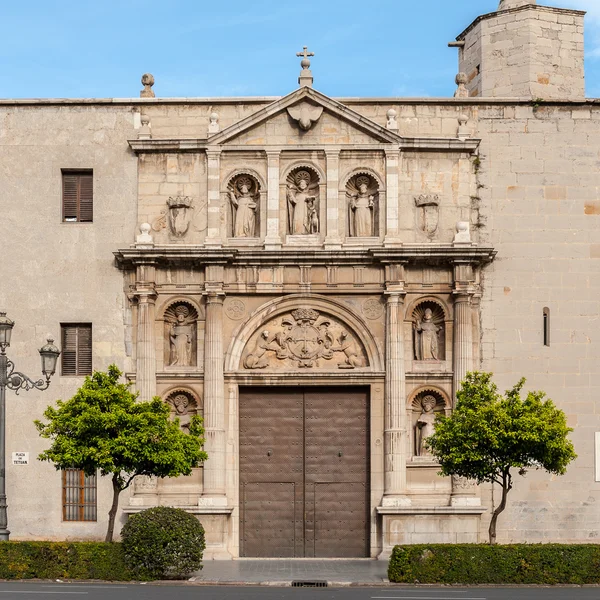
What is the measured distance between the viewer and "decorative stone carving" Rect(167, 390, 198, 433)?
3375cm

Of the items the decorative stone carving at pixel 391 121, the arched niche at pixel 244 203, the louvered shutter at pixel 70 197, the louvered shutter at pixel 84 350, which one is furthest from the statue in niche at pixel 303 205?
the louvered shutter at pixel 84 350

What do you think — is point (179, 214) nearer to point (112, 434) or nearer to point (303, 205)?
point (303, 205)

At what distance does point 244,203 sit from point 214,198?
2.72 feet

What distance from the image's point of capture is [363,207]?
3412 centimetres

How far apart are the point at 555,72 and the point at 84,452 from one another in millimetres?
17804

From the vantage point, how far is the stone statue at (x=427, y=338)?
33.7m

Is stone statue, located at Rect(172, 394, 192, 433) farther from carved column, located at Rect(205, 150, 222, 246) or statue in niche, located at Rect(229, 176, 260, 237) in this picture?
statue in niche, located at Rect(229, 176, 260, 237)

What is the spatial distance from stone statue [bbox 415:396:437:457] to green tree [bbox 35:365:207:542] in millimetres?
7033

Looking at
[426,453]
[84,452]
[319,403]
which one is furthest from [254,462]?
[84,452]

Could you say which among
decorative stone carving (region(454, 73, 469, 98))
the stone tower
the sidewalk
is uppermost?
the stone tower

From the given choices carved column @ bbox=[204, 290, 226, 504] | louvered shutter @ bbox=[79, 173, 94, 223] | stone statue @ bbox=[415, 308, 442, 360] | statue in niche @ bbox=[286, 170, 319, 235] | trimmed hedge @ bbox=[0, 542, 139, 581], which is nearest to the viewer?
trimmed hedge @ bbox=[0, 542, 139, 581]

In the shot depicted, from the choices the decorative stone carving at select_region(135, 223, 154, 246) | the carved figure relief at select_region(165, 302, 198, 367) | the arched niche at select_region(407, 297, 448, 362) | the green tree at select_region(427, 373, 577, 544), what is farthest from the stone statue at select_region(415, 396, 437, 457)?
the decorative stone carving at select_region(135, 223, 154, 246)

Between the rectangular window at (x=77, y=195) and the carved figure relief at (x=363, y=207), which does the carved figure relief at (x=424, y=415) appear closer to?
the carved figure relief at (x=363, y=207)

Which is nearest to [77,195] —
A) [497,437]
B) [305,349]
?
[305,349]
